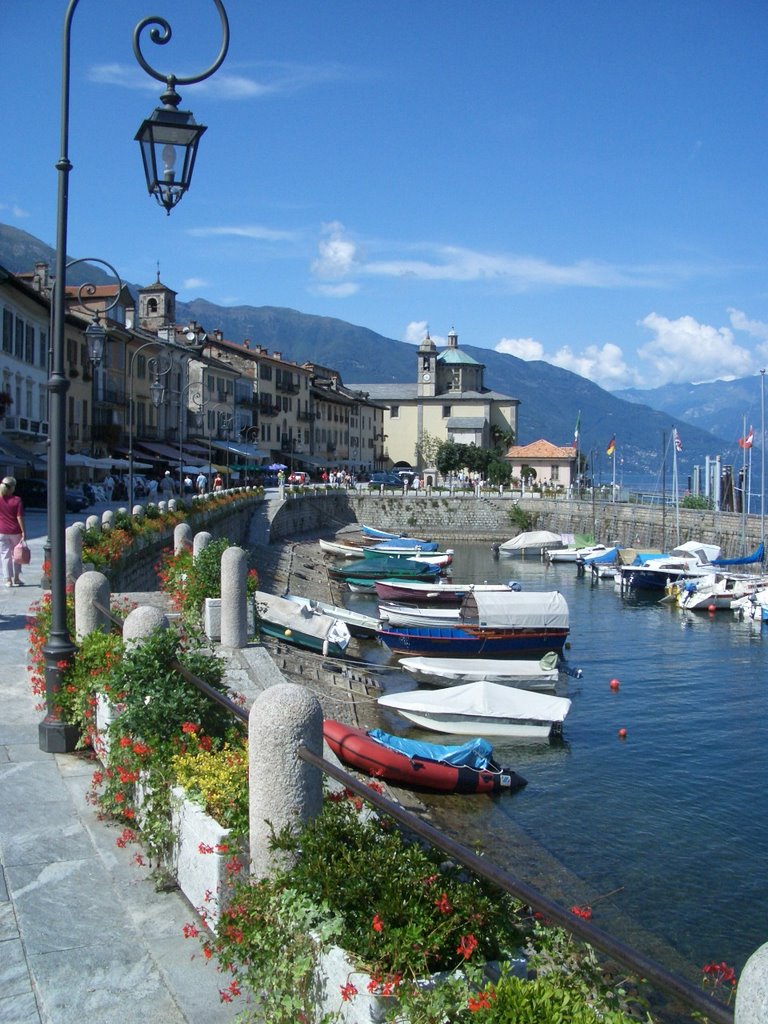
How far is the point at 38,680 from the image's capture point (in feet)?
34.3

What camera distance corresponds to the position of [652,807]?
66.7ft

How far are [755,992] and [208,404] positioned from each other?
275 feet

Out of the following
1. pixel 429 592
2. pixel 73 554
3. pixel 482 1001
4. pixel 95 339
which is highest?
pixel 95 339

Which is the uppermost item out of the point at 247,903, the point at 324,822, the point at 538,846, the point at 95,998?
the point at 324,822

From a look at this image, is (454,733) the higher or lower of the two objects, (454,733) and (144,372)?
the lower

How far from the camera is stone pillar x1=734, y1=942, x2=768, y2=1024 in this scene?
106 inches

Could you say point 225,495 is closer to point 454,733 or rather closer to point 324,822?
point 454,733

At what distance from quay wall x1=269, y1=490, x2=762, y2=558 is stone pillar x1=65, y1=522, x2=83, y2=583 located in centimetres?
4947

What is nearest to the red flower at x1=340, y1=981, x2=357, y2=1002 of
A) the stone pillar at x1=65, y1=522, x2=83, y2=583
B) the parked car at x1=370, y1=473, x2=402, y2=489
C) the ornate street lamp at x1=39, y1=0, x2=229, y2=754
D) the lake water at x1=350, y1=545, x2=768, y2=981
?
the ornate street lamp at x1=39, y1=0, x2=229, y2=754

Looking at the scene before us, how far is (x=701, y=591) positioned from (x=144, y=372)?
141 ft

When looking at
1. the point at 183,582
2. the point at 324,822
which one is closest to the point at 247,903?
the point at 324,822

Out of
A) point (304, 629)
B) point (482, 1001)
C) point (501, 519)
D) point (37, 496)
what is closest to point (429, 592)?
point (304, 629)

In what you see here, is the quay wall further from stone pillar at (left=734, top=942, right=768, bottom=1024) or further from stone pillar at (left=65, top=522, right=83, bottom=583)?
stone pillar at (left=734, top=942, right=768, bottom=1024)

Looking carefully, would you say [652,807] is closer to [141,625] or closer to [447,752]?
[447,752]
